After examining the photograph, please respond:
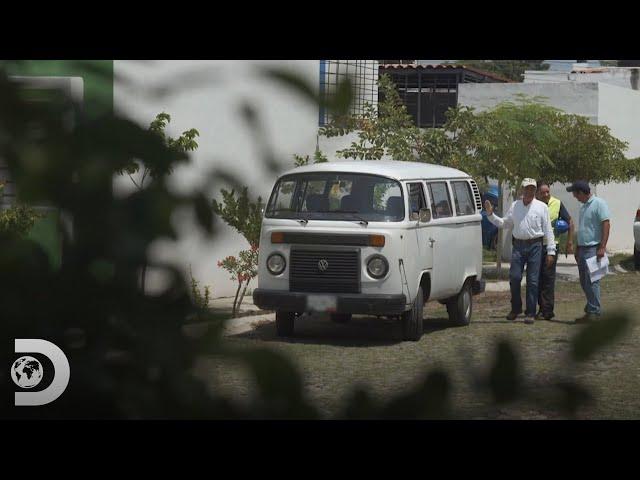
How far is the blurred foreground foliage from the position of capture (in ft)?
3.18

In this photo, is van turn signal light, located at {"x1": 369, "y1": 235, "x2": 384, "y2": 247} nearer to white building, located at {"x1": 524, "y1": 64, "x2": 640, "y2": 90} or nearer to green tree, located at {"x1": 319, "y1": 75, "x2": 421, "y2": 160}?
green tree, located at {"x1": 319, "y1": 75, "x2": 421, "y2": 160}

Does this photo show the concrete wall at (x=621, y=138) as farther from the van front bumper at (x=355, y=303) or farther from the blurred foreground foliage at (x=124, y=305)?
the blurred foreground foliage at (x=124, y=305)

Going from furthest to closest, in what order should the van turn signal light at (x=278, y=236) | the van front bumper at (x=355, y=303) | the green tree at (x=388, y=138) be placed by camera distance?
the green tree at (x=388, y=138), the van turn signal light at (x=278, y=236), the van front bumper at (x=355, y=303)

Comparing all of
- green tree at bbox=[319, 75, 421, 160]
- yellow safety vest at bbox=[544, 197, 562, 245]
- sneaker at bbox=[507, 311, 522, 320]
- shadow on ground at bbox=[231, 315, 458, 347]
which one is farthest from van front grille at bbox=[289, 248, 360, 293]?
green tree at bbox=[319, 75, 421, 160]

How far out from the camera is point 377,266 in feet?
34.7

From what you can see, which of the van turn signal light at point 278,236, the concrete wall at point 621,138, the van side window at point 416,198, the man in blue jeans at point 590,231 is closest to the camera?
the van turn signal light at point 278,236

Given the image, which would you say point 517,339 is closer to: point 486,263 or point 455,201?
point 455,201

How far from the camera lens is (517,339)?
41.6 inches

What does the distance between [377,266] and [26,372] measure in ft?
31.0

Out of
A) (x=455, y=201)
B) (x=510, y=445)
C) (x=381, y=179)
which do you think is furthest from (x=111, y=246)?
(x=455, y=201)

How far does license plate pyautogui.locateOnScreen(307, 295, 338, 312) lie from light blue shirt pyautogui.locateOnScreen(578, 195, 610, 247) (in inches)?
114

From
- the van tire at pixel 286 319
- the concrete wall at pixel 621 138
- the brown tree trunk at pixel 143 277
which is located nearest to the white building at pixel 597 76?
the concrete wall at pixel 621 138

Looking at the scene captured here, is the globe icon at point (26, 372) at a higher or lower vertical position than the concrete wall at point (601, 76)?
lower

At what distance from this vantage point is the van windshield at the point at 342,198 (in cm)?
1083
